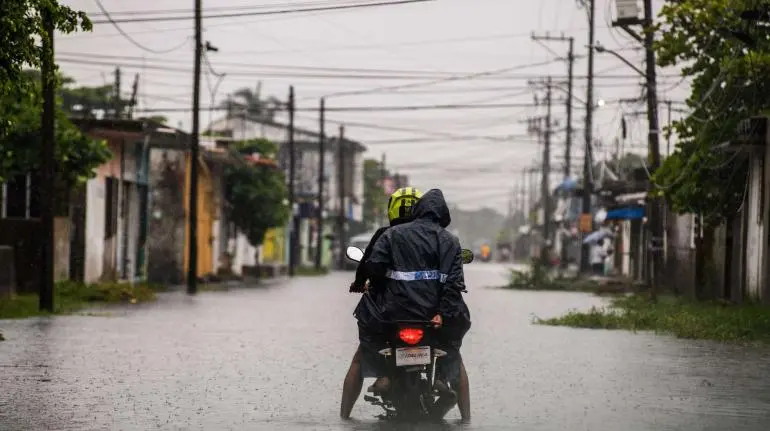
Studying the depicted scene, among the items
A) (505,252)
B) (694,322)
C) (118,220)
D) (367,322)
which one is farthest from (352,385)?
(505,252)

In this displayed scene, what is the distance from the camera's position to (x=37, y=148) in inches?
1300

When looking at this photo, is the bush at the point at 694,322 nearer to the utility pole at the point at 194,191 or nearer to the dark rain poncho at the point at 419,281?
the dark rain poncho at the point at 419,281

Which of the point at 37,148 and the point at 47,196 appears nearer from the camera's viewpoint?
the point at 47,196

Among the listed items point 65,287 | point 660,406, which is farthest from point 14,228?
point 660,406

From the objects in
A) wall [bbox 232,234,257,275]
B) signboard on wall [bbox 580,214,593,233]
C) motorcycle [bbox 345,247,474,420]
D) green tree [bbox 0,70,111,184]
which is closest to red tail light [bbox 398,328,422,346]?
motorcycle [bbox 345,247,474,420]

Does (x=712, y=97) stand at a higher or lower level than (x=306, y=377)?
higher

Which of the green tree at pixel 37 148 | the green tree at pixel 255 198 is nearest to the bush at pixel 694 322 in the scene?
the green tree at pixel 37 148

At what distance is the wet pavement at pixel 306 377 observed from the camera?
11.3 meters

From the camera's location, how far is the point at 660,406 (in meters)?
12.6

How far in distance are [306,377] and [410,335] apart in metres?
4.97

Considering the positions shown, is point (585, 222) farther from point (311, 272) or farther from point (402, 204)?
point (402, 204)

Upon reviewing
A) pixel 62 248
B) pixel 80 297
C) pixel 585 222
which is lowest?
pixel 80 297

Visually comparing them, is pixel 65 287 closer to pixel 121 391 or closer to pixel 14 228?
pixel 14 228

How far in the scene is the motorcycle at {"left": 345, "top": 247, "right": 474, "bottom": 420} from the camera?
401 inches
